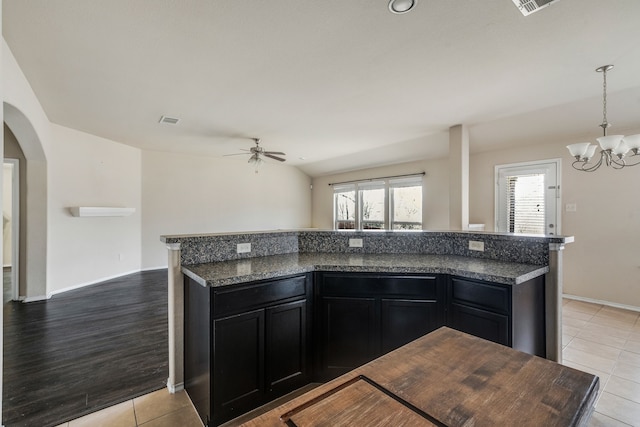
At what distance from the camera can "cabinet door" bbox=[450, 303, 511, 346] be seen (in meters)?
1.74

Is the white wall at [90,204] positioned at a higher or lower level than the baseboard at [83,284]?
higher

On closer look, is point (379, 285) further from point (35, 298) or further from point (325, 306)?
point (35, 298)

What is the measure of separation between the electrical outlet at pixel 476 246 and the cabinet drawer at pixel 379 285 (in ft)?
2.05

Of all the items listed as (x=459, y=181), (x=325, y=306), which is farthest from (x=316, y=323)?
(x=459, y=181)

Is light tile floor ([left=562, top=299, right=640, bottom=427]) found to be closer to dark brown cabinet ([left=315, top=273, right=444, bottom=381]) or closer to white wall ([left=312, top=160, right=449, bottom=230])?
dark brown cabinet ([left=315, top=273, right=444, bottom=381])

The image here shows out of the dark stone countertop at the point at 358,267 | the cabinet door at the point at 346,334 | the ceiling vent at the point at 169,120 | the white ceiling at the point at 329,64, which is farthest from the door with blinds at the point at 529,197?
the ceiling vent at the point at 169,120

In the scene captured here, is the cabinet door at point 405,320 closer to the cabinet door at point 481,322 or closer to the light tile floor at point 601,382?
the cabinet door at point 481,322

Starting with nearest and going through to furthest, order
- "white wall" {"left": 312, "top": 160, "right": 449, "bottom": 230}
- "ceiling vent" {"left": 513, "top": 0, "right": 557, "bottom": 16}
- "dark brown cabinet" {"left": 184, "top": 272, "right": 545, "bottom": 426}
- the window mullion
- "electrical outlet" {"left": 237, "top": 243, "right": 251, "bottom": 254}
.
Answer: "ceiling vent" {"left": 513, "top": 0, "right": 557, "bottom": 16} → "dark brown cabinet" {"left": 184, "top": 272, "right": 545, "bottom": 426} → "electrical outlet" {"left": 237, "top": 243, "right": 251, "bottom": 254} → "white wall" {"left": 312, "top": 160, "right": 449, "bottom": 230} → the window mullion

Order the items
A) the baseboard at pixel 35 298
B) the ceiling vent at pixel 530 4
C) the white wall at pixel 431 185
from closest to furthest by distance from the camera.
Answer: the ceiling vent at pixel 530 4, the baseboard at pixel 35 298, the white wall at pixel 431 185

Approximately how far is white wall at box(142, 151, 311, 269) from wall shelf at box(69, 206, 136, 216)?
64 cm

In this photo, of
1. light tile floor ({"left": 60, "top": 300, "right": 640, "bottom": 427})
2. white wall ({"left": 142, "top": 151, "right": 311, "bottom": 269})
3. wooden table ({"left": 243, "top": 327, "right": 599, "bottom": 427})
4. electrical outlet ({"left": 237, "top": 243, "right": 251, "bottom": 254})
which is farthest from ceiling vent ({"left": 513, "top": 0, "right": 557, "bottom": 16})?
white wall ({"left": 142, "top": 151, "right": 311, "bottom": 269})

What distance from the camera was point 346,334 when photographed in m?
2.07

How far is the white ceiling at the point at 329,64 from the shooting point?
1.89 m

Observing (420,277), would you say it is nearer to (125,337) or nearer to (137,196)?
(125,337)
